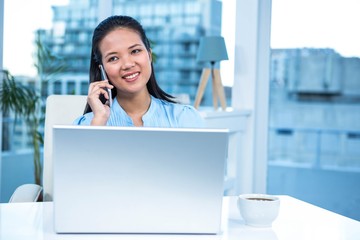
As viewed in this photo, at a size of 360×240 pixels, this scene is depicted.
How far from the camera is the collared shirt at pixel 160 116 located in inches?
75.9

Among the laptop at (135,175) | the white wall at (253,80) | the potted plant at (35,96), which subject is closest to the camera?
the laptop at (135,175)

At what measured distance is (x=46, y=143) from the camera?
83.0 inches

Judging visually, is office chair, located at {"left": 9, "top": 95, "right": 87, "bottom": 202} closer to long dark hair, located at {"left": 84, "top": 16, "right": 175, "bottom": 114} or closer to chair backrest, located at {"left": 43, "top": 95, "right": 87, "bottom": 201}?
chair backrest, located at {"left": 43, "top": 95, "right": 87, "bottom": 201}

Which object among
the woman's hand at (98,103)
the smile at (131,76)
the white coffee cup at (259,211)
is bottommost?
the white coffee cup at (259,211)

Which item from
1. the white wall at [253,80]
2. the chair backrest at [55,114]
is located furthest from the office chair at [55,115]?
the white wall at [253,80]

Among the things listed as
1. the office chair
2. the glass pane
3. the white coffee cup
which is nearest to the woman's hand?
the office chair

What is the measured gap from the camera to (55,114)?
2092 millimetres

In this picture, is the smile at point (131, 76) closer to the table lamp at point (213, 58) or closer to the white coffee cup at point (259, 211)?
the white coffee cup at point (259, 211)

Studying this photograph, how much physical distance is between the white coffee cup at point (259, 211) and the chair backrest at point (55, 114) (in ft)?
3.23

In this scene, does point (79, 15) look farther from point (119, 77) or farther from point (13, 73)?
point (119, 77)

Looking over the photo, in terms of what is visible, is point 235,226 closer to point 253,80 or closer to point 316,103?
point 253,80

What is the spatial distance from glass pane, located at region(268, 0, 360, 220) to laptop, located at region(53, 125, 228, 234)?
7.91ft

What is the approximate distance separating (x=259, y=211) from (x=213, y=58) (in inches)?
89.4

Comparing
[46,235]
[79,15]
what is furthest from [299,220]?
[79,15]
